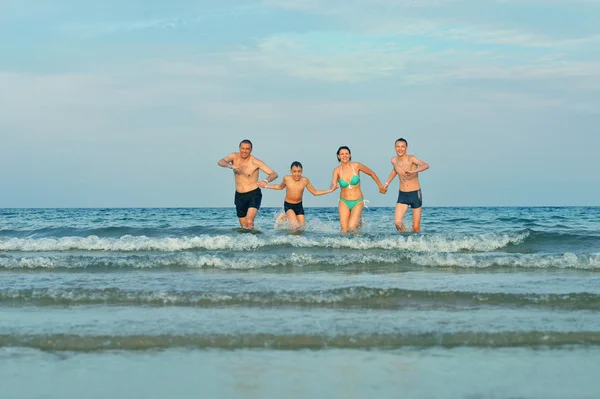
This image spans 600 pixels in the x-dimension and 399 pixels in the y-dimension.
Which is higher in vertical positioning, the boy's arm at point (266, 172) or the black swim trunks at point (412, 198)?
the boy's arm at point (266, 172)

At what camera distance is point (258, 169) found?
14227 millimetres

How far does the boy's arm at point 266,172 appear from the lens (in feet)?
45.0

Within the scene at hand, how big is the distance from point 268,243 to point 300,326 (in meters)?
7.05

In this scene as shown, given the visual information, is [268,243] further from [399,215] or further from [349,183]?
[399,215]

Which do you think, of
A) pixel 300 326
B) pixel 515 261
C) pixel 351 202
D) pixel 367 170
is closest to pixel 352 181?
pixel 367 170

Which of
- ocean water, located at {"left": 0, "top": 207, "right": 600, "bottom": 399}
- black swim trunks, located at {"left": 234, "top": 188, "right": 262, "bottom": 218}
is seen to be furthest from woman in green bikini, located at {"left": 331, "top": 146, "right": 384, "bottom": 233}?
ocean water, located at {"left": 0, "top": 207, "right": 600, "bottom": 399}

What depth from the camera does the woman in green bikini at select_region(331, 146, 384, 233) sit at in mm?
13656

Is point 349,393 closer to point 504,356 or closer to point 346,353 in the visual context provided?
point 346,353

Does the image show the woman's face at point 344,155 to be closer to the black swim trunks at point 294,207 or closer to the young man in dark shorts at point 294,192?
the young man in dark shorts at point 294,192

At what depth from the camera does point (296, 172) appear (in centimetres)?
1423

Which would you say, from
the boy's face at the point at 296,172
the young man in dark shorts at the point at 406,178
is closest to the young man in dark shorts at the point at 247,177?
the boy's face at the point at 296,172

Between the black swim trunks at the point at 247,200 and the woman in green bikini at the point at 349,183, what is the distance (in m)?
1.75

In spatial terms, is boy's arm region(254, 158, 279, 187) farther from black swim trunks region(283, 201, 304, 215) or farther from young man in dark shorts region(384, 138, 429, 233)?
young man in dark shorts region(384, 138, 429, 233)

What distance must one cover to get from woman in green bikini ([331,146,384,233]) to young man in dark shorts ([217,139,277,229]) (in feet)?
4.55
